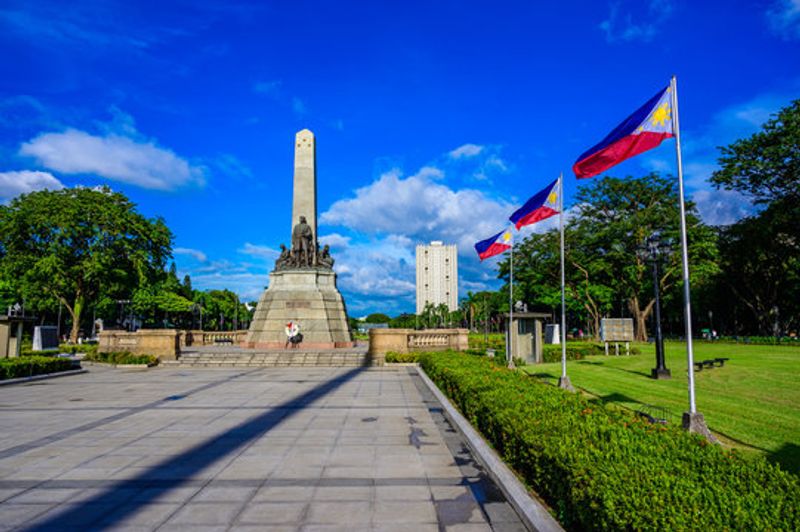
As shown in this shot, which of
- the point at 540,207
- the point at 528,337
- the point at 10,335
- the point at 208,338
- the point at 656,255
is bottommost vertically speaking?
the point at 208,338

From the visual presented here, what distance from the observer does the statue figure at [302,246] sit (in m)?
31.6

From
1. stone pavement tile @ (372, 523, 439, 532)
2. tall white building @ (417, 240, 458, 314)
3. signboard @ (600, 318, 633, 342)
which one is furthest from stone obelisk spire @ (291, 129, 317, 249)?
tall white building @ (417, 240, 458, 314)

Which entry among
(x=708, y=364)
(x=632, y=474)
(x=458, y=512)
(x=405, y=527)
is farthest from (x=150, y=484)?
(x=708, y=364)

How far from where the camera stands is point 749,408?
11797 mm

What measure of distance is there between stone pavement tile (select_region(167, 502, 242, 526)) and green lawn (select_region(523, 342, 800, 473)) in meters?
8.03

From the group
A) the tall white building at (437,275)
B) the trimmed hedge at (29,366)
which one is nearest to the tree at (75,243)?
the trimmed hedge at (29,366)

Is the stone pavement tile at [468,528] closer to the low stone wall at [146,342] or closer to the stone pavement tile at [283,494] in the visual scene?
the stone pavement tile at [283,494]

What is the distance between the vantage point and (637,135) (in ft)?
33.3

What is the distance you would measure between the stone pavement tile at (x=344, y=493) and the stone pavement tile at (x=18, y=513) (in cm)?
314

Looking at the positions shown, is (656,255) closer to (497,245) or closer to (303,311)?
(497,245)

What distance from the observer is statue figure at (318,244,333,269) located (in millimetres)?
32281

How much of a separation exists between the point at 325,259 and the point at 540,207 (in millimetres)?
19022

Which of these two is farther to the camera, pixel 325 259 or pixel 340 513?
pixel 325 259

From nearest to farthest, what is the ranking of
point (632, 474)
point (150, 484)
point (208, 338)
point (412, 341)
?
point (632, 474), point (150, 484), point (412, 341), point (208, 338)
